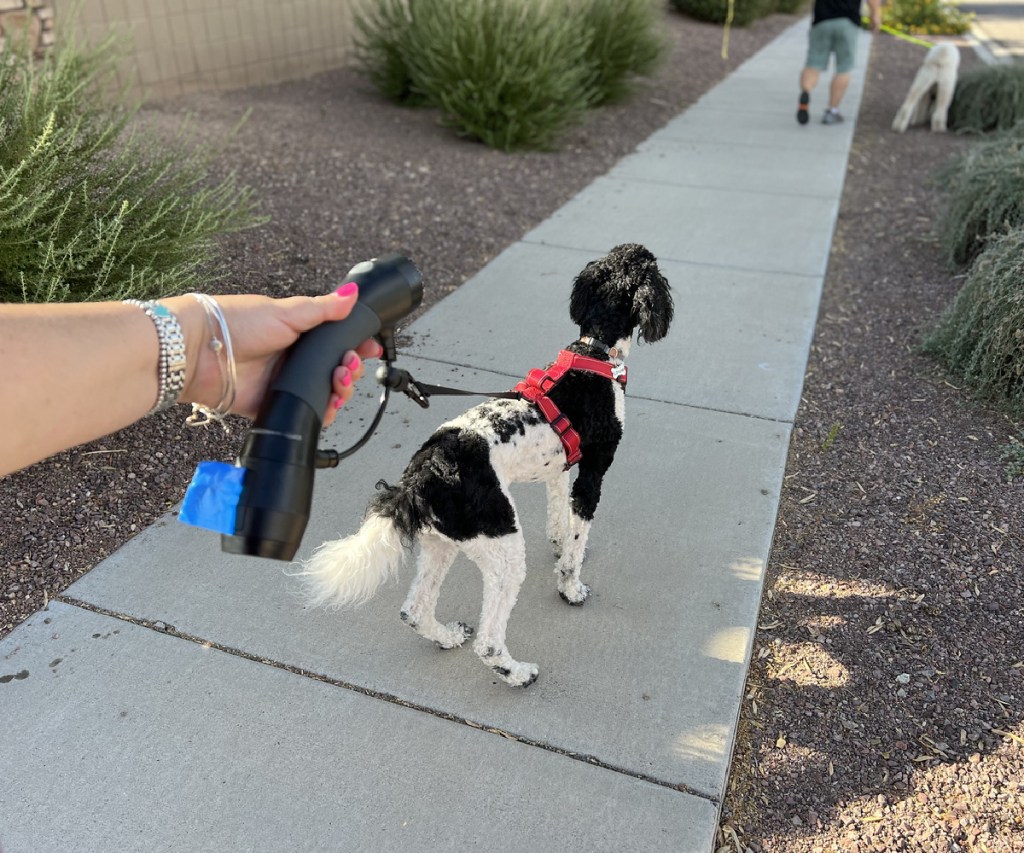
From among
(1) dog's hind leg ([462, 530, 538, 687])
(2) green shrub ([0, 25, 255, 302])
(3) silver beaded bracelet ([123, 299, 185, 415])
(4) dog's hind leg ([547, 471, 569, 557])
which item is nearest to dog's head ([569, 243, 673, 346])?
(4) dog's hind leg ([547, 471, 569, 557])

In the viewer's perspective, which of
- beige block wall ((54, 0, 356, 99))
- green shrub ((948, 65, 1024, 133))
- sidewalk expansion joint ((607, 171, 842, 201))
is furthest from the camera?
green shrub ((948, 65, 1024, 133))

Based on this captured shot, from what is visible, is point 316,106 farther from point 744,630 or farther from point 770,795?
point 770,795

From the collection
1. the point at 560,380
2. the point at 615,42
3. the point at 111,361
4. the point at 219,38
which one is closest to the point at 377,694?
the point at 560,380

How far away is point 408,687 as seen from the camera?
2.81m

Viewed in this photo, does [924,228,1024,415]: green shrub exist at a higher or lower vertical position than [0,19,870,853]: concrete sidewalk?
higher

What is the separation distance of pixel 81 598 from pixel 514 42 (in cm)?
667

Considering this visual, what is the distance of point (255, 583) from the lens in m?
3.22

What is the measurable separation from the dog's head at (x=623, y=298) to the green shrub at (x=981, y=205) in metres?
3.54

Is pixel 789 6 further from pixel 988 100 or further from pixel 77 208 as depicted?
pixel 77 208

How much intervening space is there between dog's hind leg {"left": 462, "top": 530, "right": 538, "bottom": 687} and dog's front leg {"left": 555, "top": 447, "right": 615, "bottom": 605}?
15.8 inches

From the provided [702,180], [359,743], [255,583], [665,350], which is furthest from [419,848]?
[702,180]

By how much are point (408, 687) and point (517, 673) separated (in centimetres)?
37

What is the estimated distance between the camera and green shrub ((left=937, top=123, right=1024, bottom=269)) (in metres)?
5.65

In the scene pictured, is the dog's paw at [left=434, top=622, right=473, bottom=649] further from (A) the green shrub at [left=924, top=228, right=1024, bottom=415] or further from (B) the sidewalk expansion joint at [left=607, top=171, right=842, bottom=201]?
(B) the sidewalk expansion joint at [left=607, top=171, right=842, bottom=201]
